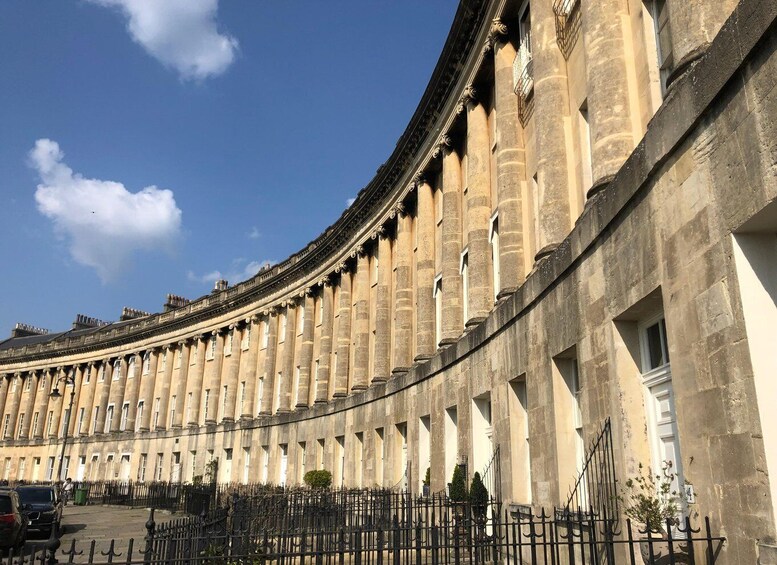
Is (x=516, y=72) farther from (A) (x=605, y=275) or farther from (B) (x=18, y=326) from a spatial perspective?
(B) (x=18, y=326)

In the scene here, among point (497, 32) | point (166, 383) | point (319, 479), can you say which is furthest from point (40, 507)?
point (166, 383)

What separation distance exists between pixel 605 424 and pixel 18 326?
85.5 meters

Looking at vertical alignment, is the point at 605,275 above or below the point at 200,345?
below

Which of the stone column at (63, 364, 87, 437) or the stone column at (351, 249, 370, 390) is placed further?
the stone column at (63, 364, 87, 437)

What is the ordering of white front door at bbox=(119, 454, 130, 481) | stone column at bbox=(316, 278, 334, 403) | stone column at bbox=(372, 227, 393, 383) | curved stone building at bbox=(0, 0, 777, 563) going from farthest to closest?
white front door at bbox=(119, 454, 130, 481)
stone column at bbox=(316, 278, 334, 403)
stone column at bbox=(372, 227, 393, 383)
curved stone building at bbox=(0, 0, 777, 563)

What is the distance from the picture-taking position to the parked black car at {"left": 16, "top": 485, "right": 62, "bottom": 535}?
65.8 ft

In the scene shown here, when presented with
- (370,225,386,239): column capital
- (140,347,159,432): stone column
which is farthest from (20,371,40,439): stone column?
(370,225,386,239): column capital

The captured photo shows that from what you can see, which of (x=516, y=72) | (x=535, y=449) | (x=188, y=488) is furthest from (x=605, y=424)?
(x=188, y=488)

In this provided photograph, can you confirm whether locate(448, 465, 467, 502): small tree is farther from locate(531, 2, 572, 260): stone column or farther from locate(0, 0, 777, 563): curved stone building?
locate(531, 2, 572, 260): stone column

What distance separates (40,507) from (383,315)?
13.9 meters

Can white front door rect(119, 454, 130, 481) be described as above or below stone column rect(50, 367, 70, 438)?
below

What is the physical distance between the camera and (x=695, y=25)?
24.7ft

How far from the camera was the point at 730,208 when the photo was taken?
5953 mm

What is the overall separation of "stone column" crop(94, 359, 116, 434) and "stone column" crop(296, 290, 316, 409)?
92.7 ft
